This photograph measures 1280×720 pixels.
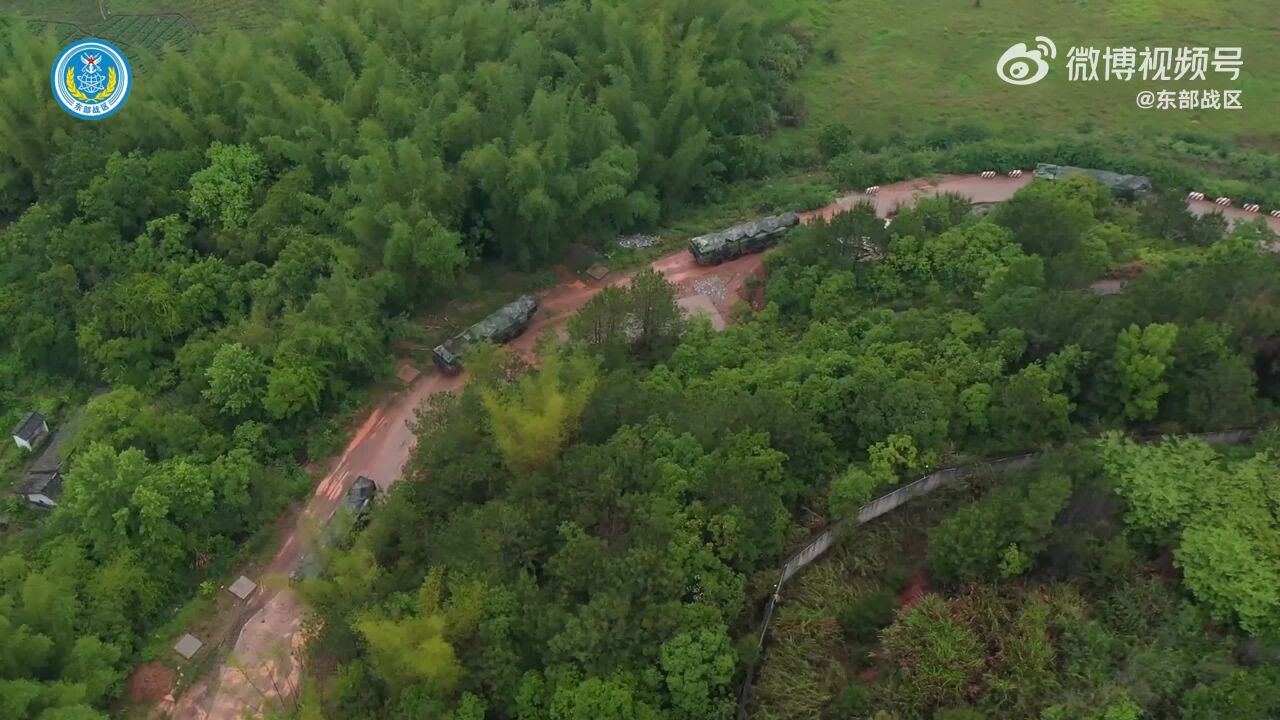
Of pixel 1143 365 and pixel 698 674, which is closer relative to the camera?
pixel 698 674

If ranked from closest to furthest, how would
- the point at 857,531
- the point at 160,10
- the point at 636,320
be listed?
the point at 857,531 → the point at 636,320 → the point at 160,10

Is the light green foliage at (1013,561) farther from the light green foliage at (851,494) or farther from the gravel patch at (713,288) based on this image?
the gravel patch at (713,288)

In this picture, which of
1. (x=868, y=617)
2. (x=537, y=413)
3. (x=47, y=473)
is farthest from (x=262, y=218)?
(x=868, y=617)

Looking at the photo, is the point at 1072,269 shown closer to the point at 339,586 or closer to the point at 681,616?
the point at 681,616

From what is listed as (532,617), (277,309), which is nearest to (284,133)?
(277,309)

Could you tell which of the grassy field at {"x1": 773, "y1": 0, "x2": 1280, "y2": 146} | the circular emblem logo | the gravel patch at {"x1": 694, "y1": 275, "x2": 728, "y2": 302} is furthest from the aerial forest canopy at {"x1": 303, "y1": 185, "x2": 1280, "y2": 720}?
the circular emblem logo

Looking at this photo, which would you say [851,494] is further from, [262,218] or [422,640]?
[262,218]
